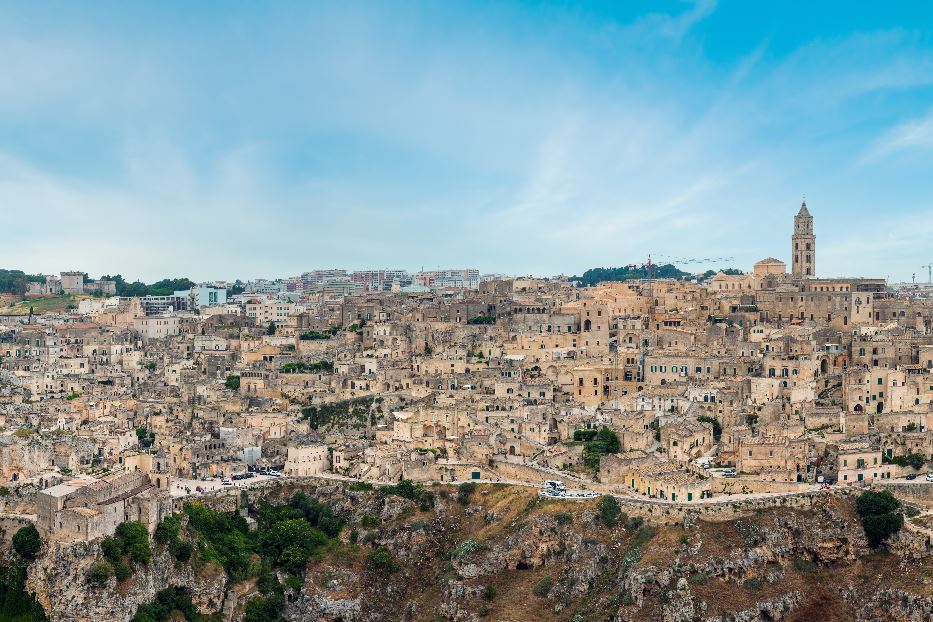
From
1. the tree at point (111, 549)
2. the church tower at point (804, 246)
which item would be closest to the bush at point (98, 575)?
the tree at point (111, 549)

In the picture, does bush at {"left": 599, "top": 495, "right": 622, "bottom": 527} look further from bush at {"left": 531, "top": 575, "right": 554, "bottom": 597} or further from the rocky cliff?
bush at {"left": 531, "top": 575, "right": 554, "bottom": 597}

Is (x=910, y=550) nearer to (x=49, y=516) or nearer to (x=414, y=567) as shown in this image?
(x=414, y=567)

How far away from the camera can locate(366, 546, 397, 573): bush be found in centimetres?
4519

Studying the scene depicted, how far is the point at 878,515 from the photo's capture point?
4025 centimetres

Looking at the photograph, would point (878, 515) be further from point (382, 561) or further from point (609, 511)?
point (382, 561)

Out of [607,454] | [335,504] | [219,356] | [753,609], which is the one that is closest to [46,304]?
[219,356]

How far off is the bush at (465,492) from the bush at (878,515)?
15.1 m

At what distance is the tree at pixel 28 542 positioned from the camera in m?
41.5

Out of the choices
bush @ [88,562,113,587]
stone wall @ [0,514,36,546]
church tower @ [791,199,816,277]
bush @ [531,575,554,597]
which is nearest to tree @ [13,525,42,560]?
stone wall @ [0,514,36,546]

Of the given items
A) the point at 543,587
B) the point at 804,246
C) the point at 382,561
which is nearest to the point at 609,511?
the point at 543,587

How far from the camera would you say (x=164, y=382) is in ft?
202

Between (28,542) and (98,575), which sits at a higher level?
(28,542)

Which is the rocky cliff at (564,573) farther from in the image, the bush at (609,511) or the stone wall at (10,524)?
the stone wall at (10,524)

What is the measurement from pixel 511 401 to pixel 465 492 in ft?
20.4
